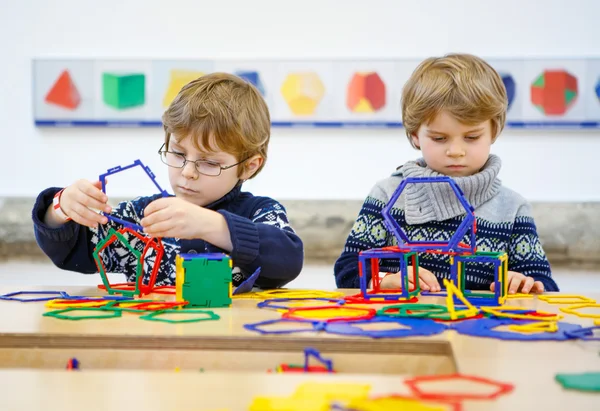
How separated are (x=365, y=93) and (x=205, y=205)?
192 centimetres

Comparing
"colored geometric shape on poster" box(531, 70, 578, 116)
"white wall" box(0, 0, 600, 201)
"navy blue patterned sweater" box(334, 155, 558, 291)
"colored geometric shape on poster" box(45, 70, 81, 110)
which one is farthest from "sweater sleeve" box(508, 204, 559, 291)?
"colored geometric shape on poster" box(45, 70, 81, 110)

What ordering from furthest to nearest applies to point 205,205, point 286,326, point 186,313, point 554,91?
point 554,91, point 205,205, point 186,313, point 286,326

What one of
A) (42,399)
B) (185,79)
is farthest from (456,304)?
(185,79)

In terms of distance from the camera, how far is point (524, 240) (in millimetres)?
1500

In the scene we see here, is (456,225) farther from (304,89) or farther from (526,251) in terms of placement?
(304,89)

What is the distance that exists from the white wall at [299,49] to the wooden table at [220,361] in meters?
2.28

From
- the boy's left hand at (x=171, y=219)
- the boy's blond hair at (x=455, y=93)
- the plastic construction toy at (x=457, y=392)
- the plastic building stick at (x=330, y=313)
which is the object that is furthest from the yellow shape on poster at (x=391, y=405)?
the boy's blond hair at (x=455, y=93)

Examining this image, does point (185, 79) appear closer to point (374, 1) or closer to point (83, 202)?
point (374, 1)

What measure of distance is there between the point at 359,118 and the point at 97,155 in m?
1.19

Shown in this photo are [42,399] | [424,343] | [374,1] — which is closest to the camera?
[42,399]

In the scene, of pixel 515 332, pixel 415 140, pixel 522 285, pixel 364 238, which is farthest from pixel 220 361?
pixel 415 140

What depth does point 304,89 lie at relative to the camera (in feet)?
10.7

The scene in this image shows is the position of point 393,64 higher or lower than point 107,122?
higher

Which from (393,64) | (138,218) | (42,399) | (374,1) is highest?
(374,1)
